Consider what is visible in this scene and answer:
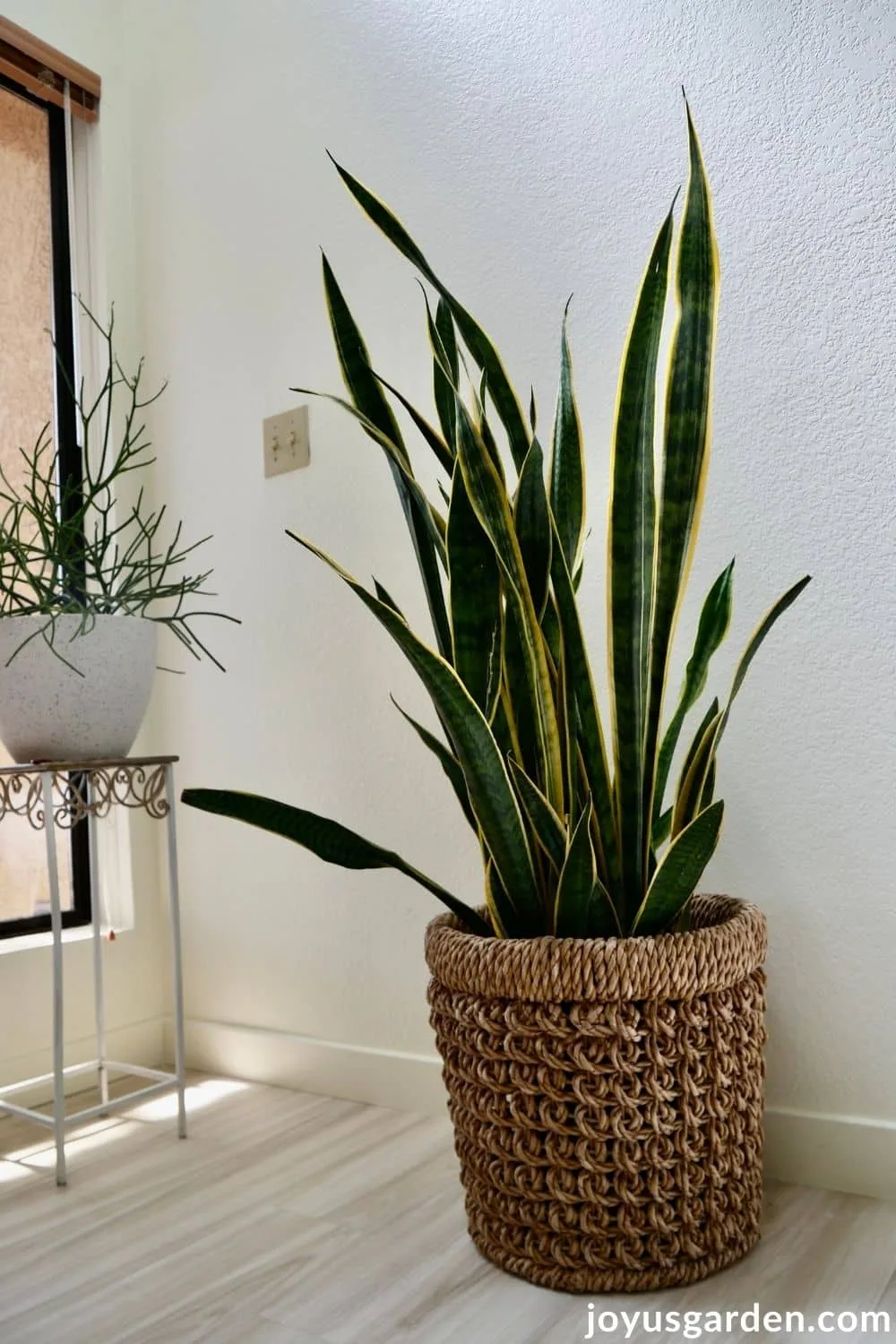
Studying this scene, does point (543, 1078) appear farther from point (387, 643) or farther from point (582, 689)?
point (387, 643)

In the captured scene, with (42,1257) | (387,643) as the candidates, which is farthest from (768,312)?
(42,1257)

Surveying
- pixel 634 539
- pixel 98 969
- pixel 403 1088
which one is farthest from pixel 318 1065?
pixel 634 539

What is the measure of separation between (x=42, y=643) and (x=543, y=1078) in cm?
88

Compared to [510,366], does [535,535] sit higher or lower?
lower

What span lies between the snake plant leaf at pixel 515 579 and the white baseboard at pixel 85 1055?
3.34 feet

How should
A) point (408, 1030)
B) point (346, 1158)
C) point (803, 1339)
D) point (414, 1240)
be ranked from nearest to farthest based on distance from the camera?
point (803, 1339)
point (414, 1240)
point (346, 1158)
point (408, 1030)

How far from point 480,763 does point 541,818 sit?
3.7 inches

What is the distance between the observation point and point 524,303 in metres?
1.54

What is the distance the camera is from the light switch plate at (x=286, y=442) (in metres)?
1.80

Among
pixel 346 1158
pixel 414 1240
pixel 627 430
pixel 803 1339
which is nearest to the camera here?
pixel 803 1339

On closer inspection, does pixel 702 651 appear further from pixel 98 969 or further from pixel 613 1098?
pixel 98 969

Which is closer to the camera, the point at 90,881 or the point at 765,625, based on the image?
the point at 765,625

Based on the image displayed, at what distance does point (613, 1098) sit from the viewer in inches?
39.9

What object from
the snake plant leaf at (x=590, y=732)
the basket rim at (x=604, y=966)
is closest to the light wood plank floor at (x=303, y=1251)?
the basket rim at (x=604, y=966)
